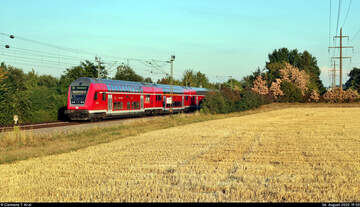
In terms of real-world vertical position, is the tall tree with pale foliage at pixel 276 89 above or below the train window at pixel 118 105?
above

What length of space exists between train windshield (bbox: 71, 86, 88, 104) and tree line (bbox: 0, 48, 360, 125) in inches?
191

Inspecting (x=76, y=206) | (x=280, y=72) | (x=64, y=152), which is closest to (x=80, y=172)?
(x=76, y=206)

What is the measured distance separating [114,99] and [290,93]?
54165mm

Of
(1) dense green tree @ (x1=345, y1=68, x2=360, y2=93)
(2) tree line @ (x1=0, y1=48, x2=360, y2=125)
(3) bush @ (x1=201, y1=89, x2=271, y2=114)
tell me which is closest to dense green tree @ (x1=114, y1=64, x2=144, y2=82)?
(2) tree line @ (x1=0, y1=48, x2=360, y2=125)

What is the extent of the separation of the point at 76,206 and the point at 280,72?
7966cm

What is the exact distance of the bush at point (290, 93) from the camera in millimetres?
77688

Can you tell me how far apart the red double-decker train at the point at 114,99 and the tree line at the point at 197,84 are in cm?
490

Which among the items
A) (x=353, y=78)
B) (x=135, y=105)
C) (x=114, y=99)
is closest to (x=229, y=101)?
(x=135, y=105)

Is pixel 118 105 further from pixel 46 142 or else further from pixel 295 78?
pixel 295 78

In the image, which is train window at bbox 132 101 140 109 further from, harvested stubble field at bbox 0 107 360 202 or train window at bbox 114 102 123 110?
harvested stubble field at bbox 0 107 360 202

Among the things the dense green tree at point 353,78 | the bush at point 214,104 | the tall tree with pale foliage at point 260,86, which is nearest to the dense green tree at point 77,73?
the bush at point 214,104

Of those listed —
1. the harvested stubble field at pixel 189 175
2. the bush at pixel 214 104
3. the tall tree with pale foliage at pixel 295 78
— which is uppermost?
the tall tree with pale foliage at pixel 295 78

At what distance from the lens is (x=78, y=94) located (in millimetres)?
30188

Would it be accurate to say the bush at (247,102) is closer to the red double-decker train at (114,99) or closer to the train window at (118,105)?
the red double-decker train at (114,99)
